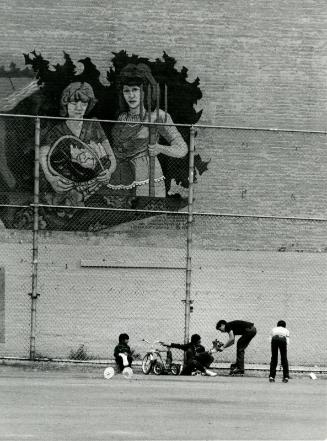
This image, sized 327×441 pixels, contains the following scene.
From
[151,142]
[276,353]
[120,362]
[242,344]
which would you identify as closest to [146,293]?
[242,344]

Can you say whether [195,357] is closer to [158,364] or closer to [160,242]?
[158,364]

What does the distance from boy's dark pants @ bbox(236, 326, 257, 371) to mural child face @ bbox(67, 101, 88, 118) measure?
5208mm

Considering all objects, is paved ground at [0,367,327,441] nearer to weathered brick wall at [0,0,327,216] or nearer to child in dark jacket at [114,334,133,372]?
child in dark jacket at [114,334,133,372]

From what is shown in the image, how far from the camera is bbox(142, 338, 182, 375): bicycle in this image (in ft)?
68.0

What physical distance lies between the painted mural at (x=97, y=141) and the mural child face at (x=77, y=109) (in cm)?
2

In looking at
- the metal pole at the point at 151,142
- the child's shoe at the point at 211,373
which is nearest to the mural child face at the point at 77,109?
the metal pole at the point at 151,142

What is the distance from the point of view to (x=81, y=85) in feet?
74.8

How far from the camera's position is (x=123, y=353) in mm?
20281

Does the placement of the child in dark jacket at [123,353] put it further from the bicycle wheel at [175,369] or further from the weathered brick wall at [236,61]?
the weathered brick wall at [236,61]

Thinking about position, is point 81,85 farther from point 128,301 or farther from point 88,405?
point 88,405

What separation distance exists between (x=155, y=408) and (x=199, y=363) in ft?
22.3

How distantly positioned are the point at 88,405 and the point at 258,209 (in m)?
9.30

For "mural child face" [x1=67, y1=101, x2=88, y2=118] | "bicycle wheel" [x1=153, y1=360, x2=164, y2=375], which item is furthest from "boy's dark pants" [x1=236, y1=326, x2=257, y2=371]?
"mural child face" [x1=67, y1=101, x2=88, y2=118]

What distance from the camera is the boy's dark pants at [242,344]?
69.7 feet
